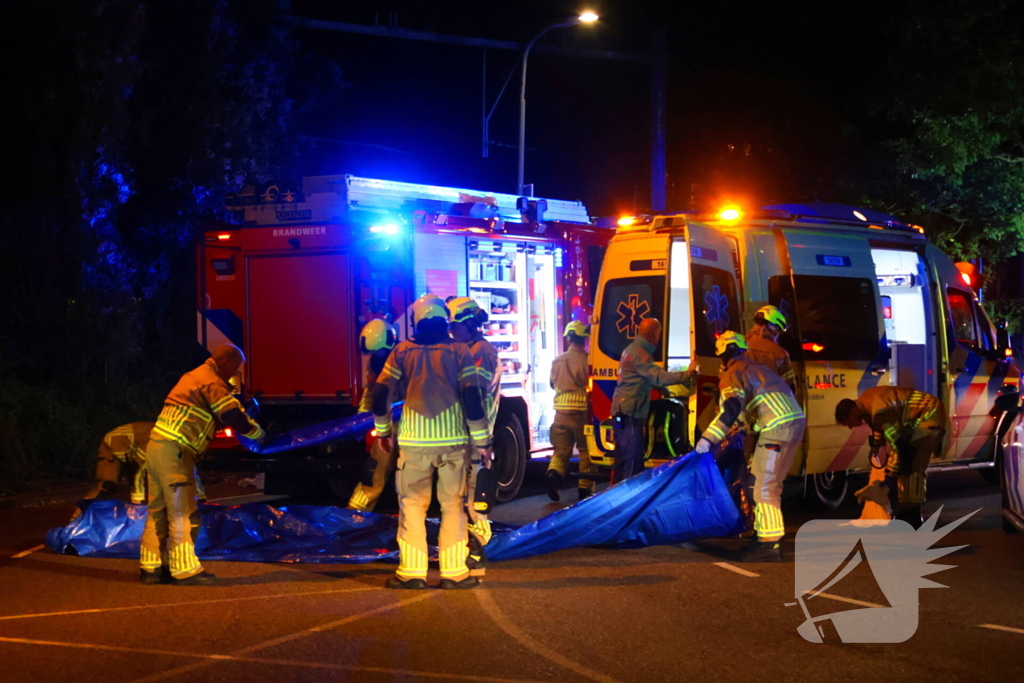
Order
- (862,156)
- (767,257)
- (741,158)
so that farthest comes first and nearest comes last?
(741,158) → (862,156) → (767,257)

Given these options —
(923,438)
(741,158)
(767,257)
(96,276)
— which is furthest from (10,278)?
(741,158)

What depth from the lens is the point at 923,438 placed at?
8.98 meters

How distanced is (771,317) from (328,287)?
399 cm

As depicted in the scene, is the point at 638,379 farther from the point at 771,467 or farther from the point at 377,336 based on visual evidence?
the point at 377,336

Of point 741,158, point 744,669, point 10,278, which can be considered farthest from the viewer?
point 741,158

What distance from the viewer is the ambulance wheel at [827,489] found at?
1030 centimetres

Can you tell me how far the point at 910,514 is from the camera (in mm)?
9148

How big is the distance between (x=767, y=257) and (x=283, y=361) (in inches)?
174

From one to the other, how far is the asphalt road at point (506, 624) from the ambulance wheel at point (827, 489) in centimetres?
186

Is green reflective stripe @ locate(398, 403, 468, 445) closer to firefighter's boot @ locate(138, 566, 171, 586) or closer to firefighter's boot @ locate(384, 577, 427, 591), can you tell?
firefighter's boot @ locate(384, 577, 427, 591)

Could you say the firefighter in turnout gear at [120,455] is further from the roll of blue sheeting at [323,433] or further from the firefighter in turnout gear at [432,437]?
the firefighter in turnout gear at [432,437]

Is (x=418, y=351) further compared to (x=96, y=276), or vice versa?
(x=96, y=276)

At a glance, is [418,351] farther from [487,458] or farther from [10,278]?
[10,278]

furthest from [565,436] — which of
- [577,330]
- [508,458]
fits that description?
[577,330]
